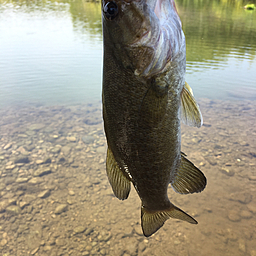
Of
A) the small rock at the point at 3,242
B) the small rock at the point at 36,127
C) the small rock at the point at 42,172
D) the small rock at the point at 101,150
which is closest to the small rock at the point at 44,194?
the small rock at the point at 42,172

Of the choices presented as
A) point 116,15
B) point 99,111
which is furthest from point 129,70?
point 99,111

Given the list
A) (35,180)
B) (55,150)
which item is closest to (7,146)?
(55,150)

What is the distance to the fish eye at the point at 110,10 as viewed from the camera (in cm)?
157

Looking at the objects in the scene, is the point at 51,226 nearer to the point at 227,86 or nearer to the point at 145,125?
the point at 145,125

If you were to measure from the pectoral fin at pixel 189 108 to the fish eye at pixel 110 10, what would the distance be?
713mm

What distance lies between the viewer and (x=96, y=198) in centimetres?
553

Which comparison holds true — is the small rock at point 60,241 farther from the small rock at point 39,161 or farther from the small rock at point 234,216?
the small rock at point 234,216

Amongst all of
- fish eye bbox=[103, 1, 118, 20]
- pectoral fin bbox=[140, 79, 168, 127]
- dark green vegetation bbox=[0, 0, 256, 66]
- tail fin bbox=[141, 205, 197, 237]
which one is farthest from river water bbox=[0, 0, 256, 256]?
fish eye bbox=[103, 1, 118, 20]

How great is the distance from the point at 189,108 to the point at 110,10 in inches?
35.2

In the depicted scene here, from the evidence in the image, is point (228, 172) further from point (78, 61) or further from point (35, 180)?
point (78, 61)

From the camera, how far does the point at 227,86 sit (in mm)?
11469

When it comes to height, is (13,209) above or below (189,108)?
below

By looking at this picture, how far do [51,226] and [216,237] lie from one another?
10.1ft

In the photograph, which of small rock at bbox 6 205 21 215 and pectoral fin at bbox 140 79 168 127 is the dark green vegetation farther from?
pectoral fin at bbox 140 79 168 127
